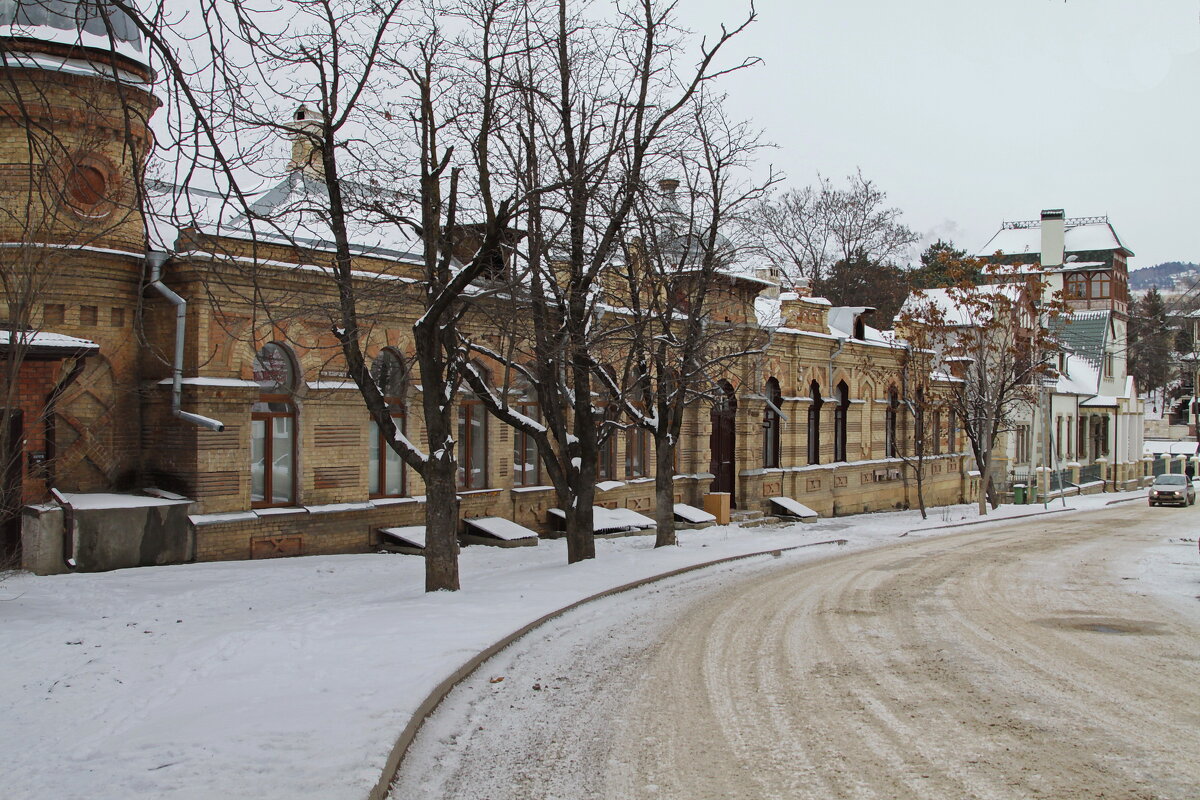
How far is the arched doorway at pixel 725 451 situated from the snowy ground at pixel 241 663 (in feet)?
36.5

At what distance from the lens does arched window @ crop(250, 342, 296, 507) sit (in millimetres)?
17688

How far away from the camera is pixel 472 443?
71.4 ft

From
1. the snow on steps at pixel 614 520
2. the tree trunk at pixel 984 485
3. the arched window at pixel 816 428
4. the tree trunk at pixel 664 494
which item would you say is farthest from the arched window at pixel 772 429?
the tree trunk at pixel 664 494

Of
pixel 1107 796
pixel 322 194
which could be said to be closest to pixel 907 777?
pixel 1107 796

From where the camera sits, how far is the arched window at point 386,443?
776 inches

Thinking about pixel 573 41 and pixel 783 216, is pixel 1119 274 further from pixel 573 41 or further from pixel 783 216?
pixel 573 41

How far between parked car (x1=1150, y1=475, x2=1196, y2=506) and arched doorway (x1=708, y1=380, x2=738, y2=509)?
24.4 meters

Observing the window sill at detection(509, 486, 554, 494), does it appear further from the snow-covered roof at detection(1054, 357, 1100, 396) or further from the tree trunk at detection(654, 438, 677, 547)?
the snow-covered roof at detection(1054, 357, 1100, 396)

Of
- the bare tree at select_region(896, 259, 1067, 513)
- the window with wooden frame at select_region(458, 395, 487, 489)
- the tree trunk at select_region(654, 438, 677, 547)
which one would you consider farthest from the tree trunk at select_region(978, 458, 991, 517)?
the window with wooden frame at select_region(458, 395, 487, 489)

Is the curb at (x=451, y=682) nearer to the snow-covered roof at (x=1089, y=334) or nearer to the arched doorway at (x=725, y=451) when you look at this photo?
the arched doorway at (x=725, y=451)

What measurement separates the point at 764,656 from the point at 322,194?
42.3 feet

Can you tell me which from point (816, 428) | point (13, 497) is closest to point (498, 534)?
point (13, 497)

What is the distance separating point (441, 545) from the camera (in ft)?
44.7

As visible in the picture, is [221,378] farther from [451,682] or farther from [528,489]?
[451,682]
